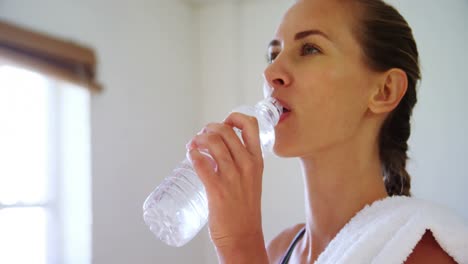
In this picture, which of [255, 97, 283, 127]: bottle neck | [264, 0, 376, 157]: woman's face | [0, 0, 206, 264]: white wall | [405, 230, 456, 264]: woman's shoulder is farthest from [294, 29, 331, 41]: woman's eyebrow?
[0, 0, 206, 264]: white wall

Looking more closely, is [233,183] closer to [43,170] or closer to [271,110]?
[271,110]

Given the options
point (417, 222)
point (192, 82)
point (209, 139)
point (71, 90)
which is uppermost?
point (192, 82)

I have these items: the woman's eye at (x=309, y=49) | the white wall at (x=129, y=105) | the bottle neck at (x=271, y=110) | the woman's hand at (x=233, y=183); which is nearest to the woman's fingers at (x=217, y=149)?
the woman's hand at (x=233, y=183)

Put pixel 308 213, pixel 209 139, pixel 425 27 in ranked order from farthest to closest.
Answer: pixel 425 27, pixel 308 213, pixel 209 139

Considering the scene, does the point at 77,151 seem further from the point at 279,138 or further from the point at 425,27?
the point at 425,27

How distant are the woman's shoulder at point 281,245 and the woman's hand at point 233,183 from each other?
35 centimetres

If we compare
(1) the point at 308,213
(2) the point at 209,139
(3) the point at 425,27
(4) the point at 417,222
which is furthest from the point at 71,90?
(3) the point at 425,27

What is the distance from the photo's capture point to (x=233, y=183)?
1.73 feet

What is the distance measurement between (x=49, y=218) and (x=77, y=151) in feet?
0.86

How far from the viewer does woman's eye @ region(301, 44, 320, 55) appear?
697mm

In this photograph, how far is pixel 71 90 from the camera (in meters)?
1.61

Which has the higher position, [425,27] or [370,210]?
[425,27]

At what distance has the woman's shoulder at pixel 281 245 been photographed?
0.91 m

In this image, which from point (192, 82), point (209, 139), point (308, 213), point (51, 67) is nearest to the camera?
point (209, 139)
